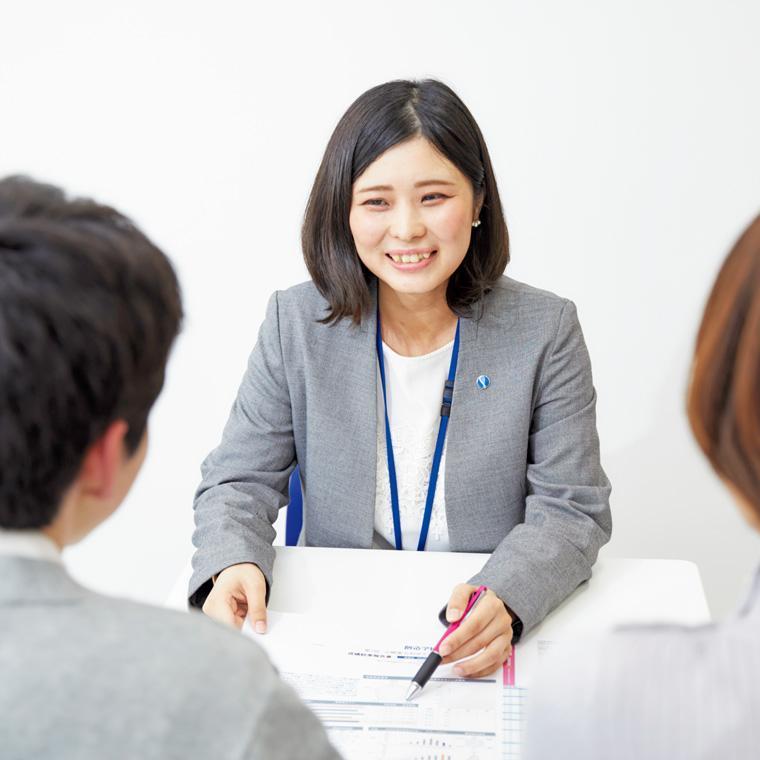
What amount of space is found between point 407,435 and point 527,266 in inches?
49.5

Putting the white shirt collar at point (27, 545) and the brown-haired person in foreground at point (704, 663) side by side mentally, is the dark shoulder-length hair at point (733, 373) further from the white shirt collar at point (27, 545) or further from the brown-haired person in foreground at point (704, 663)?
the white shirt collar at point (27, 545)

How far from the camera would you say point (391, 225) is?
5.37 feet

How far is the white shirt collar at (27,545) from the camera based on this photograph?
0.73 meters

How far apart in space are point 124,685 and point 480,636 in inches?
29.7

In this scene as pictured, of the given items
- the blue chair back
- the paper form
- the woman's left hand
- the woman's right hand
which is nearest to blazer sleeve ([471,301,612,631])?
the woman's left hand

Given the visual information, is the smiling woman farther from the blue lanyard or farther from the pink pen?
the pink pen

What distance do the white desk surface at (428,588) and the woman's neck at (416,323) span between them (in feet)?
1.28

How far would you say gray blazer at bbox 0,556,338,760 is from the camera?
66 cm

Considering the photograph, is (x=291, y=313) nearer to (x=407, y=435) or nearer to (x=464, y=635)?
(x=407, y=435)

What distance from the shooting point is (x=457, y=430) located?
1.71 m

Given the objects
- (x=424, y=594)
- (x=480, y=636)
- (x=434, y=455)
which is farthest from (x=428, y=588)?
(x=434, y=455)

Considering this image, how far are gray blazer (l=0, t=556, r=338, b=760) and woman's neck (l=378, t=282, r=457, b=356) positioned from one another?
1089mm

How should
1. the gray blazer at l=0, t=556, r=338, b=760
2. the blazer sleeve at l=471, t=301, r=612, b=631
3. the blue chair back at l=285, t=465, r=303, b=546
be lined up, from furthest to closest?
the blue chair back at l=285, t=465, r=303, b=546 → the blazer sleeve at l=471, t=301, r=612, b=631 → the gray blazer at l=0, t=556, r=338, b=760

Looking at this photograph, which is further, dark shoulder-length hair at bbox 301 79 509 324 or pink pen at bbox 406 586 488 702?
dark shoulder-length hair at bbox 301 79 509 324
